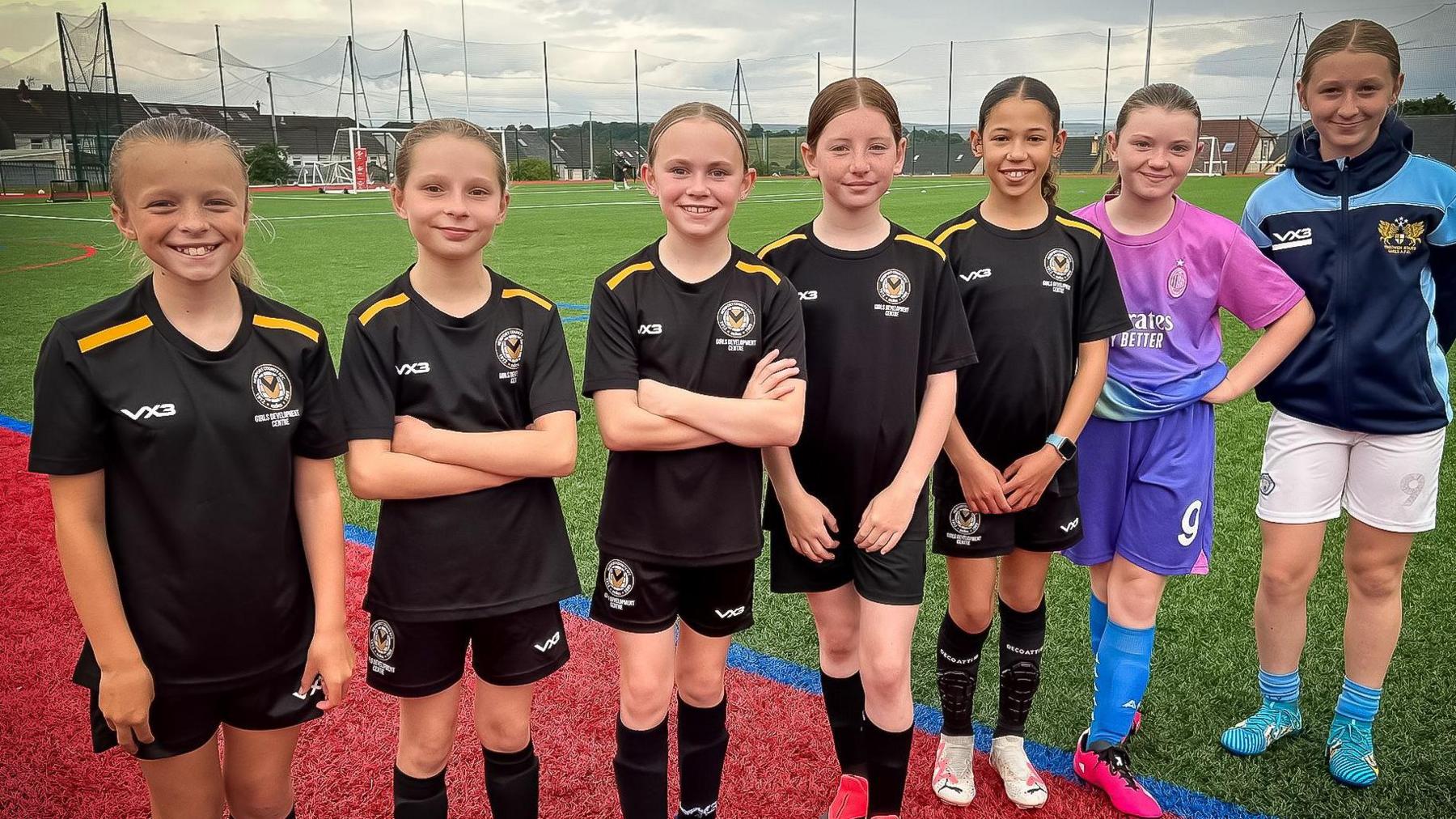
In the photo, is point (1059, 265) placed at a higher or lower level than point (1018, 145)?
lower

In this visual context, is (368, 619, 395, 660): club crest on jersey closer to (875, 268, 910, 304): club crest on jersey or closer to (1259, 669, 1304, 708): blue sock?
(875, 268, 910, 304): club crest on jersey

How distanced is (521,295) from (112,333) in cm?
81

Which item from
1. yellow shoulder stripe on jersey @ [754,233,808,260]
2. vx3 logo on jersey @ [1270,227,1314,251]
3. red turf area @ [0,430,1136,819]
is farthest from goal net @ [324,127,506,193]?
vx3 logo on jersey @ [1270,227,1314,251]

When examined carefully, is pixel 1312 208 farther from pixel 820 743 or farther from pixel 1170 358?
pixel 820 743

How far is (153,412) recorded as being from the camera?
5.95ft

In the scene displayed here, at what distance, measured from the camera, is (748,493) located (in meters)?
2.39

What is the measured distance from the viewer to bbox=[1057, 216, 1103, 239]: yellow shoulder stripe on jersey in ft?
8.89

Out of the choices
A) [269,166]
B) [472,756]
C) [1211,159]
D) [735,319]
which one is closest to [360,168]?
[269,166]

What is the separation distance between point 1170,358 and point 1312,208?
2.28ft

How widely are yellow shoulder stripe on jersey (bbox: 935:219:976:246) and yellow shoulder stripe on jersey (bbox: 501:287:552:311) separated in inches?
43.4

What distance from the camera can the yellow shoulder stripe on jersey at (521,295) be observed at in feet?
7.41

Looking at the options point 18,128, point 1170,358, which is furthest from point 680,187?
point 18,128

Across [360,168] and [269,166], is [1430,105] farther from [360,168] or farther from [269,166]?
[269,166]

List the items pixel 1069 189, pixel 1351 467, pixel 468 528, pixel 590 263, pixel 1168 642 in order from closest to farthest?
1. pixel 468 528
2. pixel 1351 467
3. pixel 1168 642
4. pixel 590 263
5. pixel 1069 189
